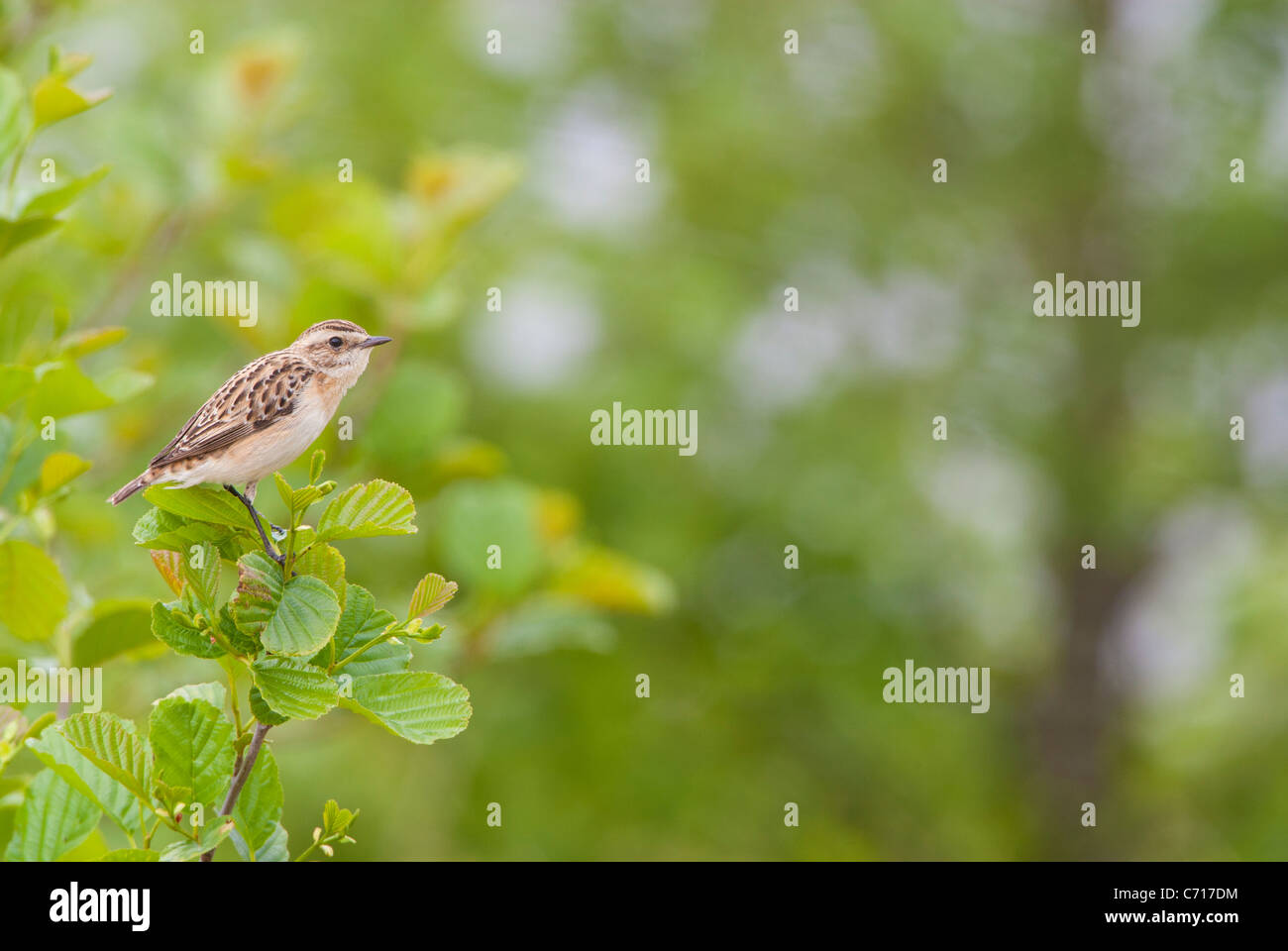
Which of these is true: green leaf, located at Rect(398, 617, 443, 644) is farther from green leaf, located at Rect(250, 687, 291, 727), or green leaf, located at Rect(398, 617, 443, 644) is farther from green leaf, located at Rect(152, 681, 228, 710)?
green leaf, located at Rect(152, 681, 228, 710)

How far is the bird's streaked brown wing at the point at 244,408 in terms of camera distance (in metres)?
1.58

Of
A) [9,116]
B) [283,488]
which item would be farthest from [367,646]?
[9,116]

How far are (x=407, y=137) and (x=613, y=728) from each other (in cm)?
416

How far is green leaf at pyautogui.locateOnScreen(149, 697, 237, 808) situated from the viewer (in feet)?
5.20

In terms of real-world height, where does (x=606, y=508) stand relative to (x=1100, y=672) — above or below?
above

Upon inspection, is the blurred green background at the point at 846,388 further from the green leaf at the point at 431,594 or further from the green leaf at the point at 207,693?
the green leaf at the point at 431,594

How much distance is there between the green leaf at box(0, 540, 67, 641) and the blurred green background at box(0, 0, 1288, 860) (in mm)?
4738

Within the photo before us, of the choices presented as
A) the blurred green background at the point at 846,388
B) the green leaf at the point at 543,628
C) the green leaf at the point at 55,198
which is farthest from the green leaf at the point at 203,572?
the blurred green background at the point at 846,388

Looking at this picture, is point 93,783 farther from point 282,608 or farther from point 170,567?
point 282,608

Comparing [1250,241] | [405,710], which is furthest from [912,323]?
[405,710]

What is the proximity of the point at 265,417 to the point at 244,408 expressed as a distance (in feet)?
Answer: 0.15

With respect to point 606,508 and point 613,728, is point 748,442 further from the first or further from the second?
point 613,728

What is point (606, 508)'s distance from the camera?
7652 mm

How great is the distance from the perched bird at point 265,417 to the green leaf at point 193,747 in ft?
0.91
